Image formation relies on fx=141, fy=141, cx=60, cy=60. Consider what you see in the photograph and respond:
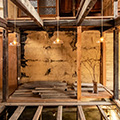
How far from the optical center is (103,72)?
226 inches

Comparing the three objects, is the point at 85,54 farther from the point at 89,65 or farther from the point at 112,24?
the point at 112,24

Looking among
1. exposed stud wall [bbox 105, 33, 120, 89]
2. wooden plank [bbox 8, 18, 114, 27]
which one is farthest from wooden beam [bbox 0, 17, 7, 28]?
exposed stud wall [bbox 105, 33, 120, 89]

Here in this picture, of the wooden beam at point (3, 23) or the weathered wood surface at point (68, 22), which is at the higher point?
the weathered wood surface at point (68, 22)

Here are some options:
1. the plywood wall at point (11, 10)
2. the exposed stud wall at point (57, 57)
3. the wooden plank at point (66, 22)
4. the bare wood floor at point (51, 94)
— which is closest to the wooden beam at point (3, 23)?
the wooden plank at point (66, 22)

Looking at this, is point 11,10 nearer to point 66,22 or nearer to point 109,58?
point 66,22

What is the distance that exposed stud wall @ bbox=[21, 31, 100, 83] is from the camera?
19.3 ft

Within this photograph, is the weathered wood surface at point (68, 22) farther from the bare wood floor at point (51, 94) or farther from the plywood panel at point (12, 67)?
→ the bare wood floor at point (51, 94)

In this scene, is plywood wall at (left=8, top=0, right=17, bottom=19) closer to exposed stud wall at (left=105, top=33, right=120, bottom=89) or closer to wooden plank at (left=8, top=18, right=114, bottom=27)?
wooden plank at (left=8, top=18, right=114, bottom=27)

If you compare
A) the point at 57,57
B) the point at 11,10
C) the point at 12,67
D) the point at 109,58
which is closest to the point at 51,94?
the point at 57,57

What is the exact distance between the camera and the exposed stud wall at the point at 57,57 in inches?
232

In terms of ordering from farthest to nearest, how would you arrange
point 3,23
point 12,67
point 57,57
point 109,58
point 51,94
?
point 57,57 < point 109,58 < point 12,67 < point 51,94 < point 3,23

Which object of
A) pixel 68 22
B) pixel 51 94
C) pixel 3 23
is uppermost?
pixel 68 22

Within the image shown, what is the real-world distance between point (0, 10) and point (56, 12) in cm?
205

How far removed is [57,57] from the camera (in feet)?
19.5
